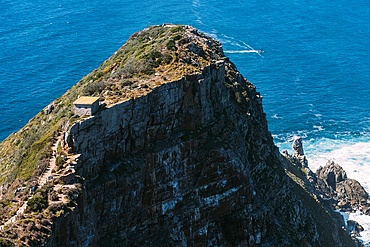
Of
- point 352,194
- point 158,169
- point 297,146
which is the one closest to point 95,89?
point 158,169

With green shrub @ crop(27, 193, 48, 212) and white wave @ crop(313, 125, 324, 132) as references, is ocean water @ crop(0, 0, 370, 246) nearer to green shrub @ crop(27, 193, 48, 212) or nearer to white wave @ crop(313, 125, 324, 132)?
white wave @ crop(313, 125, 324, 132)

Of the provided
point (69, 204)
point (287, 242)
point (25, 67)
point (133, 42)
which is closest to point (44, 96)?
→ point (25, 67)

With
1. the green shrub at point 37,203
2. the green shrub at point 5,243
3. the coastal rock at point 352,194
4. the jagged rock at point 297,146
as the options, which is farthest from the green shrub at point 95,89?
the jagged rock at point 297,146

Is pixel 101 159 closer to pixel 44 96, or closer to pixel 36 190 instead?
pixel 36 190

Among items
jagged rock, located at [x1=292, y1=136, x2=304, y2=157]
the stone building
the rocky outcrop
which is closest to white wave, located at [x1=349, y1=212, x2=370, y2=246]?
the rocky outcrop

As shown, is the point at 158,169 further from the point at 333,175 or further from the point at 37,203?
the point at 333,175

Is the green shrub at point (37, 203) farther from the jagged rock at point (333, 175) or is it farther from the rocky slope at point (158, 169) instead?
the jagged rock at point (333, 175)
